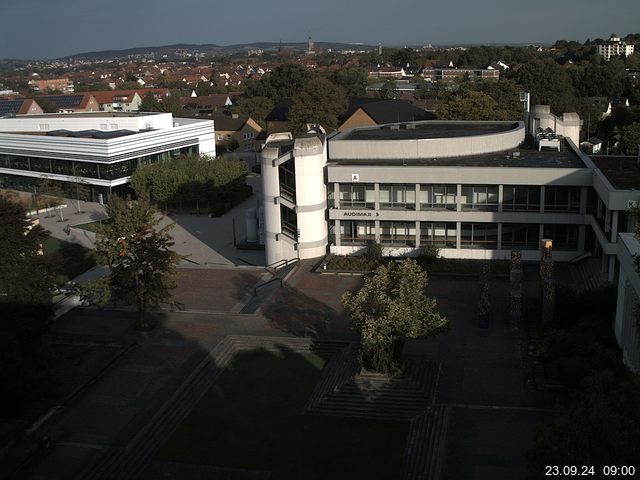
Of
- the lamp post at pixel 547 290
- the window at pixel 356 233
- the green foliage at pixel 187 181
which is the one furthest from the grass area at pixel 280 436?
the green foliage at pixel 187 181

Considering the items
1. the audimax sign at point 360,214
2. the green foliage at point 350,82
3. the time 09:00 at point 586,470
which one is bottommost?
the audimax sign at point 360,214

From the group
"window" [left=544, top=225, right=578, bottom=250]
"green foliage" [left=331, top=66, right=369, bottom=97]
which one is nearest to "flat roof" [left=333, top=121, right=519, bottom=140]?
"window" [left=544, top=225, right=578, bottom=250]

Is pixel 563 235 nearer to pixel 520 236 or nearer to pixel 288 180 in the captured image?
pixel 520 236

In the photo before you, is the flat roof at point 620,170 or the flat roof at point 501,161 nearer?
the flat roof at point 620,170

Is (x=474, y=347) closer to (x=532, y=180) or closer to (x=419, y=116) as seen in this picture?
(x=532, y=180)

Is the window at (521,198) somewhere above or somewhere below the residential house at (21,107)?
below

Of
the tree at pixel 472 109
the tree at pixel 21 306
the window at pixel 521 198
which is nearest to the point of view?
the tree at pixel 21 306

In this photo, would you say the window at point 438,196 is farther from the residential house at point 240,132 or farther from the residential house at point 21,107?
the residential house at point 21,107

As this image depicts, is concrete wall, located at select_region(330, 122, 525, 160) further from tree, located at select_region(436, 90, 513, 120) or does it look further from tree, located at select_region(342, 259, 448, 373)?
tree, located at select_region(436, 90, 513, 120)
